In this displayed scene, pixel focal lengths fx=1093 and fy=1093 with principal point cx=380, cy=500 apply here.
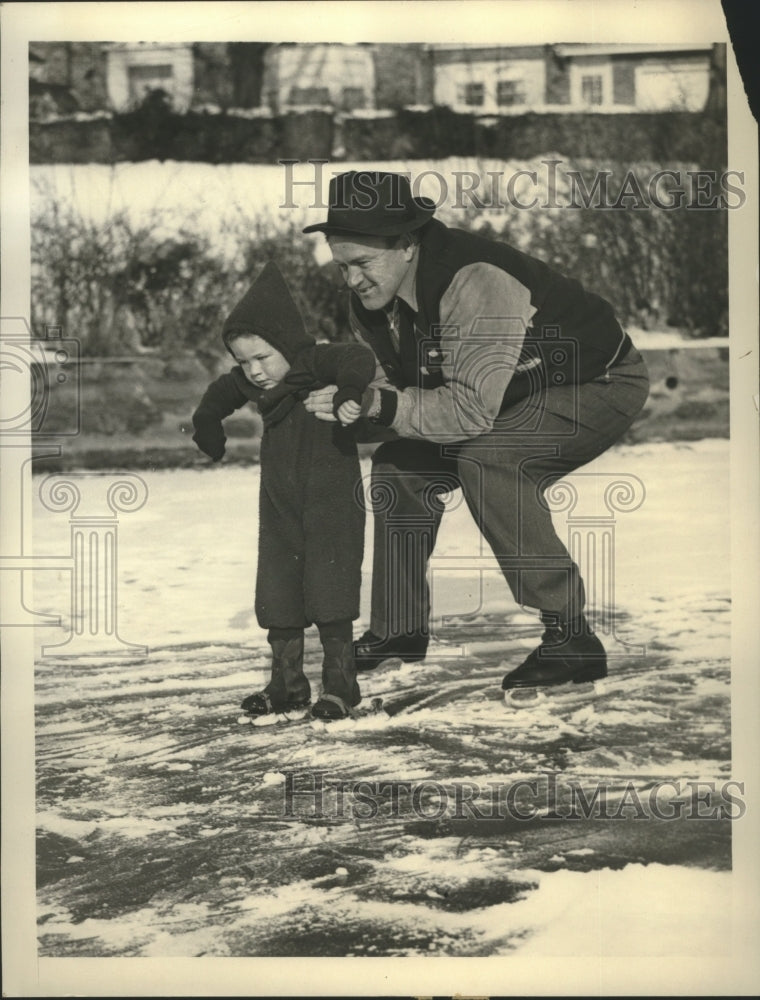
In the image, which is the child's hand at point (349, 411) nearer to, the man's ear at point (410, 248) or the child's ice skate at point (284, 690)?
the man's ear at point (410, 248)

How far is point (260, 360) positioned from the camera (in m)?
2.27

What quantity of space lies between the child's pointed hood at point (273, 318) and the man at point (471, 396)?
0.11m

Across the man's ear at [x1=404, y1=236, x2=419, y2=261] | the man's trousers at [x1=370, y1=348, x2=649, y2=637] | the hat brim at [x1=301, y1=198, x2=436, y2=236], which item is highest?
the hat brim at [x1=301, y1=198, x2=436, y2=236]

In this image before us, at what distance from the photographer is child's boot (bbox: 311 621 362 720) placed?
227 cm

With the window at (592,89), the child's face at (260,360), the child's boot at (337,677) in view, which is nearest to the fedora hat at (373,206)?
the child's face at (260,360)

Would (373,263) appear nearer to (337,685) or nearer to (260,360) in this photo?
(260,360)

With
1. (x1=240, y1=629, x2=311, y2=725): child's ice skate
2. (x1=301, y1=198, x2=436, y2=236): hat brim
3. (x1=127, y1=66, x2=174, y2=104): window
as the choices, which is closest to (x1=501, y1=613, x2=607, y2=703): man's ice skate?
(x1=240, y1=629, x2=311, y2=725): child's ice skate

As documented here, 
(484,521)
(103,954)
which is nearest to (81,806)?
(103,954)

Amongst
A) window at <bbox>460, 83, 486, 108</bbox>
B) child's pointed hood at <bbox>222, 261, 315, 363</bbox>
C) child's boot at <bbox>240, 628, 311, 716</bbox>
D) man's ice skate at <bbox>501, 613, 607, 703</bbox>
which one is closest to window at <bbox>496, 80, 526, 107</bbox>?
window at <bbox>460, 83, 486, 108</bbox>

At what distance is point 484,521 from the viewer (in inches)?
89.7

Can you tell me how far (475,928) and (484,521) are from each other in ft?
2.76

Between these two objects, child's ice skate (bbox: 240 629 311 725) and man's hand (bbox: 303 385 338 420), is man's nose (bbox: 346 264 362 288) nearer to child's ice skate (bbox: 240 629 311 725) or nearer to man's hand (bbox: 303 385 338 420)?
man's hand (bbox: 303 385 338 420)

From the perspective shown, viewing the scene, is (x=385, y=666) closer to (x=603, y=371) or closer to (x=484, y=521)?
(x=484, y=521)

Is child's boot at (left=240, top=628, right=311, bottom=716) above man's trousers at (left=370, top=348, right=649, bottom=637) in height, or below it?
below
